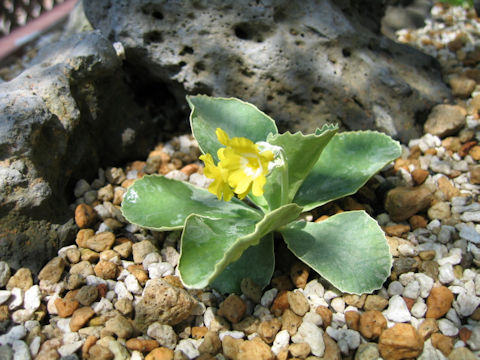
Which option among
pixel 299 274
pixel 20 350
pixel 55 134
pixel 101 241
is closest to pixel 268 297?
pixel 299 274

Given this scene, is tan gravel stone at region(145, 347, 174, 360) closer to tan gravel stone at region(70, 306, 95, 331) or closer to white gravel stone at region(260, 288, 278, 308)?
tan gravel stone at region(70, 306, 95, 331)

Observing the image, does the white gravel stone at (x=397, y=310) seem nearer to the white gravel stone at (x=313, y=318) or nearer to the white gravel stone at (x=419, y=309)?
the white gravel stone at (x=419, y=309)

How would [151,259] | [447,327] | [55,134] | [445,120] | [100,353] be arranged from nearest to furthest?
[100,353]
[447,327]
[151,259]
[55,134]
[445,120]

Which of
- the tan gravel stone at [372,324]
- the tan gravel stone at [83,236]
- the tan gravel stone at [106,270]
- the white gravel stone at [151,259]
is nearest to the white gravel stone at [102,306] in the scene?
the tan gravel stone at [106,270]

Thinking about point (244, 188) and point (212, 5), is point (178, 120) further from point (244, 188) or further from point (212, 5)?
point (244, 188)

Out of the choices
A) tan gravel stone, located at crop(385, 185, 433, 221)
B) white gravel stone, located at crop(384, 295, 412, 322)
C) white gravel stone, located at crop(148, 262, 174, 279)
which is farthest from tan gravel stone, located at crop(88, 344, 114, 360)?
tan gravel stone, located at crop(385, 185, 433, 221)

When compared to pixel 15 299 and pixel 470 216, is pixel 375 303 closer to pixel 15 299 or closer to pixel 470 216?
pixel 470 216
